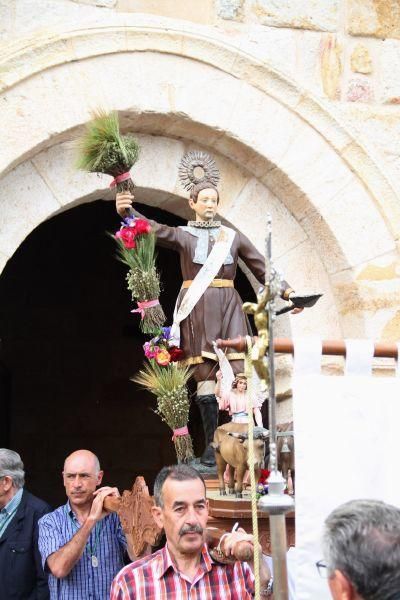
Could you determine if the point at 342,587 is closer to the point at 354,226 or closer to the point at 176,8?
the point at 354,226

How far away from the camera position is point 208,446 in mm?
5391

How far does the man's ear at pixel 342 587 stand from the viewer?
2.60 meters

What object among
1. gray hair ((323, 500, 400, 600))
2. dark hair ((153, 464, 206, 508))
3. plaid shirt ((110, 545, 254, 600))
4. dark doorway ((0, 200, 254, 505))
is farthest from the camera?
→ dark doorway ((0, 200, 254, 505))

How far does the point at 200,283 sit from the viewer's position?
5.46 meters

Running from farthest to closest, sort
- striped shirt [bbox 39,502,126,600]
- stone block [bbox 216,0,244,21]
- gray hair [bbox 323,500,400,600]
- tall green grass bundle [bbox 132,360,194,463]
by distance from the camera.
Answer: stone block [bbox 216,0,244,21]
tall green grass bundle [bbox 132,360,194,463]
striped shirt [bbox 39,502,126,600]
gray hair [bbox 323,500,400,600]

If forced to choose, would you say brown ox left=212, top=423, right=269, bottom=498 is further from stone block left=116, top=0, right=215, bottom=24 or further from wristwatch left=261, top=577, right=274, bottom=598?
stone block left=116, top=0, right=215, bottom=24

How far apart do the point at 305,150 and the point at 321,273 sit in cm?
75

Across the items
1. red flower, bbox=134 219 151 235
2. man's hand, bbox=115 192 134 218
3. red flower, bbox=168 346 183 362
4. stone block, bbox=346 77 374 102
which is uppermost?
stone block, bbox=346 77 374 102

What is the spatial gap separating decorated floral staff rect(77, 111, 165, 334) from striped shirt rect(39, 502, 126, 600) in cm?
106

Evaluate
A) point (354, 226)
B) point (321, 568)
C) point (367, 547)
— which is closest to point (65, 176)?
point (354, 226)

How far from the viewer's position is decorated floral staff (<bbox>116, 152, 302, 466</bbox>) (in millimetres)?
5426

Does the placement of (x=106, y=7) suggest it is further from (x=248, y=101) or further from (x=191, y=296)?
(x=191, y=296)

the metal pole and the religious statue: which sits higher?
the religious statue

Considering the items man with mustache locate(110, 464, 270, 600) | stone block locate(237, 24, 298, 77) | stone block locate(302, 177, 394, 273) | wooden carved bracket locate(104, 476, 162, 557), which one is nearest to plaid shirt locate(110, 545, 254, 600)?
man with mustache locate(110, 464, 270, 600)
